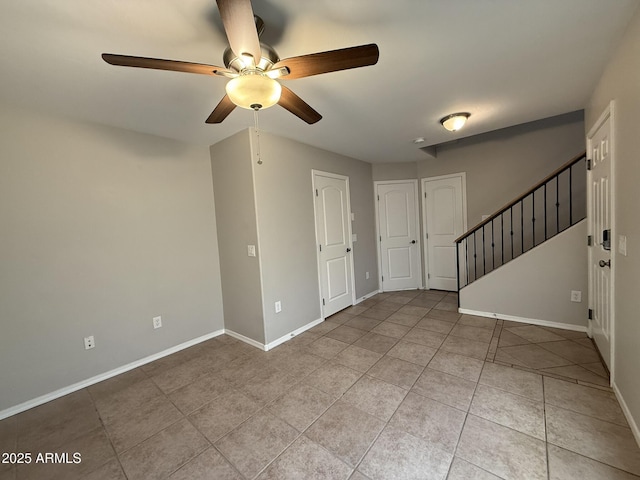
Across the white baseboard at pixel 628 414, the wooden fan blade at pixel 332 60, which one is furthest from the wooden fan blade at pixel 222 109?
the white baseboard at pixel 628 414

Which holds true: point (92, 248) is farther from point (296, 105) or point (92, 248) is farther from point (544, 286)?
point (544, 286)

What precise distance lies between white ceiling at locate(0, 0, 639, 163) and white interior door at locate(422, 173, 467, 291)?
1809 millimetres

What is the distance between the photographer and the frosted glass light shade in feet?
4.11

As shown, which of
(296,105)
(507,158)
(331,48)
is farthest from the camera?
(507,158)

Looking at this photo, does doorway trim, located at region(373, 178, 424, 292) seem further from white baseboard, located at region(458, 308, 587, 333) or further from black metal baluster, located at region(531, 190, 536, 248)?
black metal baluster, located at region(531, 190, 536, 248)

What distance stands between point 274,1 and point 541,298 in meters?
3.70

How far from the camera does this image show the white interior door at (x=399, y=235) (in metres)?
4.69

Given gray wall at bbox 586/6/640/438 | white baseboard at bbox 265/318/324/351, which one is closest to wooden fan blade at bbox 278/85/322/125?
gray wall at bbox 586/6/640/438

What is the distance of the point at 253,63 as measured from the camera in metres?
1.28

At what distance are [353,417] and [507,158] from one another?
4.10 metres

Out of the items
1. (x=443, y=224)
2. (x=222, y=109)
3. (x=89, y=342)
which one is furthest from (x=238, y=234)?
(x=443, y=224)

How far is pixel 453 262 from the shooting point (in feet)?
14.6

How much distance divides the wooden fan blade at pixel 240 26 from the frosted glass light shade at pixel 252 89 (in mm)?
92

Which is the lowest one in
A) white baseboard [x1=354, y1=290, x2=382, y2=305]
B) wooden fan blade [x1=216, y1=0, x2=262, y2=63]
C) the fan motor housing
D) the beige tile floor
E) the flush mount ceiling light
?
the beige tile floor
